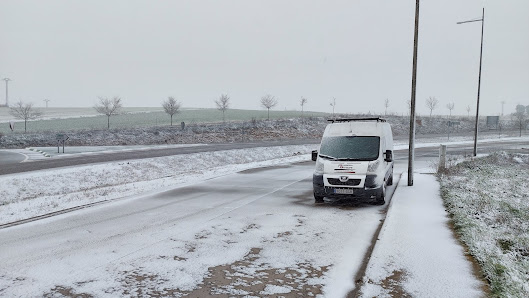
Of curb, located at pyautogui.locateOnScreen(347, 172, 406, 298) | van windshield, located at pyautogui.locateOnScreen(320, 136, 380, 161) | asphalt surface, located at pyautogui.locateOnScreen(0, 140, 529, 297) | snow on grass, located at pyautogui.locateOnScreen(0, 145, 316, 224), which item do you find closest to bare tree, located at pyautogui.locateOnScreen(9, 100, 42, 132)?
snow on grass, located at pyautogui.locateOnScreen(0, 145, 316, 224)

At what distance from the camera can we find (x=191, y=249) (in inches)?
278

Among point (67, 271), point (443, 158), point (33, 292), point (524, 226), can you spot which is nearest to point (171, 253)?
point (67, 271)

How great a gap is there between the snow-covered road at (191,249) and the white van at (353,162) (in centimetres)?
52

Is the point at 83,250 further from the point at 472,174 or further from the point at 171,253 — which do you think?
the point at 472,174

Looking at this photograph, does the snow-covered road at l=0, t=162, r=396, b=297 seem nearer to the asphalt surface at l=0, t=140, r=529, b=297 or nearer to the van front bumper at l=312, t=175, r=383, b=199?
the asphalt surface at l=0, t=140, r=529, b=297

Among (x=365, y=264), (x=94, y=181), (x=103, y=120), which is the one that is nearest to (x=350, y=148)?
(x=365, y=264)

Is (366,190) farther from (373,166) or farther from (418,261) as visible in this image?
(418,261)

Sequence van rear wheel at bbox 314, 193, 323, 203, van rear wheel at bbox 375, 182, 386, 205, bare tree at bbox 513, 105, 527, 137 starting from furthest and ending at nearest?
bare tree at bbox 513, 105, 527, 137 → van rear wheel at bbox 314, 193, 323, 203 → van rear wheel at bbox 375, 182, 386, 205

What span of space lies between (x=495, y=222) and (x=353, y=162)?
3.74m

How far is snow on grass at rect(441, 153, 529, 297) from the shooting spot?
5.57 meters

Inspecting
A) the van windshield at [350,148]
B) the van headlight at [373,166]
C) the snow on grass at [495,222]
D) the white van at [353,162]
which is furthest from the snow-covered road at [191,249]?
the snow on grass at [495,222]

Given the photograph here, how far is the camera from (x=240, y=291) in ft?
17.3

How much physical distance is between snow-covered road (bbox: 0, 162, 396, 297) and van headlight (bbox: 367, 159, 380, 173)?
110 cm

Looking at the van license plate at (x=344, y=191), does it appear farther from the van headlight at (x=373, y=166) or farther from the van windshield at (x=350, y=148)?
the van windshield at (x=350, y=148)
